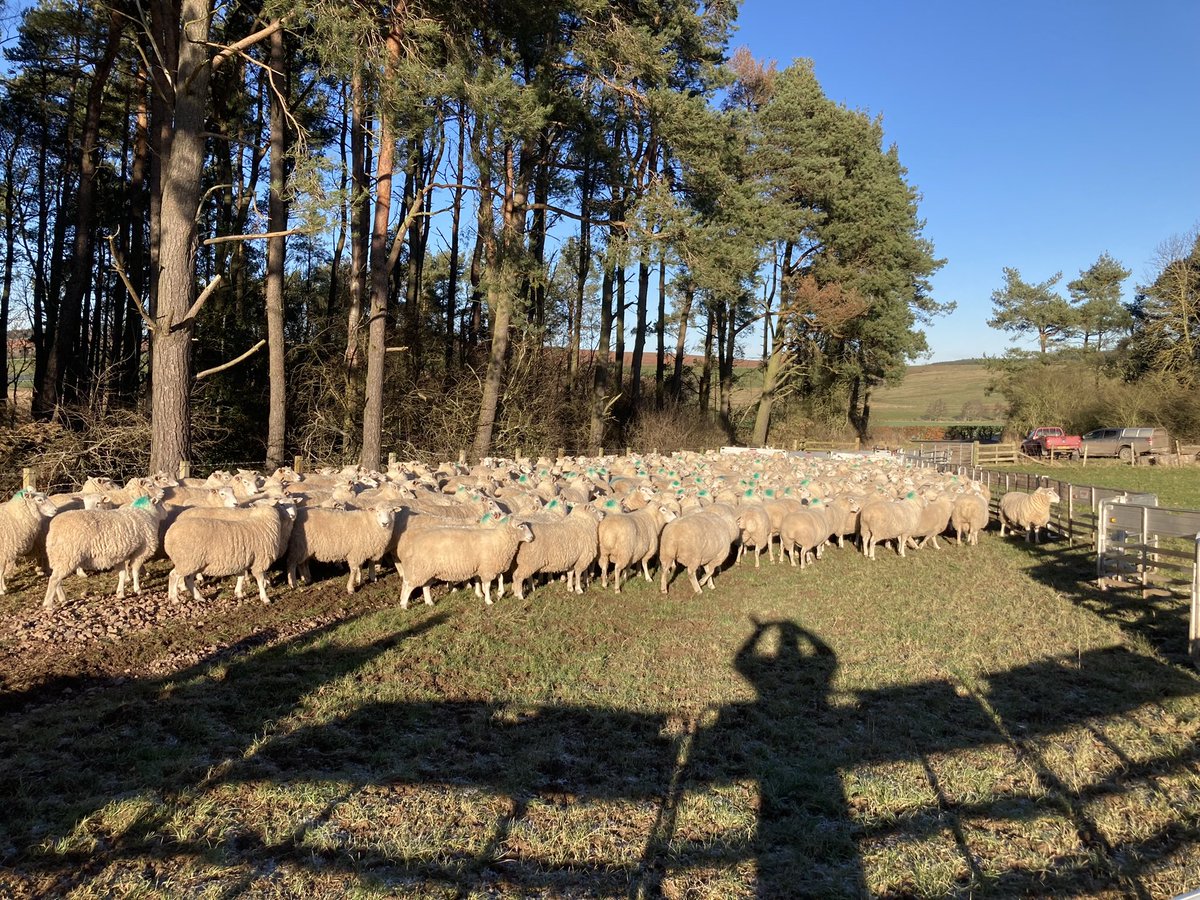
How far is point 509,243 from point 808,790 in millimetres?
14558

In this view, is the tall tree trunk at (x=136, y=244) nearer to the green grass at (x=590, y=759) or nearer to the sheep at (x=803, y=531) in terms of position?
the green grass at (x=590, y=759)

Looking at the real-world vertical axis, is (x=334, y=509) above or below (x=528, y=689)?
above

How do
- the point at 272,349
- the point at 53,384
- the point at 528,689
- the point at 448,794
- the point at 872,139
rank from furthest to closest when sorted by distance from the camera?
the point at 872,139
the point at 53,384
the point at 272,349
the point at 528,689
the point at 448,794

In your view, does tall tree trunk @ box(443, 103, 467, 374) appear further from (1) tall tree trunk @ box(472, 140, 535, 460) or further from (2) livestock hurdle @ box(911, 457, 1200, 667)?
(2) livestock hurdle @ box(911, 457, 1200, 667)

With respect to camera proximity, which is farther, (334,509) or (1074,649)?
(334,509)

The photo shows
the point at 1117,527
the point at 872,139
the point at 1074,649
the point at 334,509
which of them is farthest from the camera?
the point at 872,139

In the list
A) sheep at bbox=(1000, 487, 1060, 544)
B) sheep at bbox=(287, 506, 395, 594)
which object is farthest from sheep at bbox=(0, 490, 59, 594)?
sheep at bbox=(1000, 487, 1060, 544)

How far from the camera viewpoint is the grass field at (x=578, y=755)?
3725 millimetres

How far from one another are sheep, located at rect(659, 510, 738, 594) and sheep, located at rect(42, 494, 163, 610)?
19.7 feet

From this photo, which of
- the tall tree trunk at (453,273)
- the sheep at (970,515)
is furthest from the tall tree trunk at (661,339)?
the sheep at (970,515)

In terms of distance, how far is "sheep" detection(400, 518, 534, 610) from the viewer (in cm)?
858

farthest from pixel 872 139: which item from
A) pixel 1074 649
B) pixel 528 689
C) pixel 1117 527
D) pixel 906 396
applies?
pixel 906 396

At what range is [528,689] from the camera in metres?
6.19

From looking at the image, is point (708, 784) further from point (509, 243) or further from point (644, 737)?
point (509, 243)
